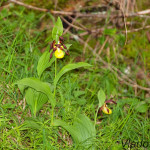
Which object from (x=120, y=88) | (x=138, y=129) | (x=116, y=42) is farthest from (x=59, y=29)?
(x=116, y=42)

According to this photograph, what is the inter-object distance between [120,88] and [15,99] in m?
1.32

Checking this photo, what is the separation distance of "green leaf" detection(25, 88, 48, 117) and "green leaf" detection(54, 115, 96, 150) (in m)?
0.22

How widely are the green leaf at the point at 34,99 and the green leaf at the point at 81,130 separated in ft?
0.74

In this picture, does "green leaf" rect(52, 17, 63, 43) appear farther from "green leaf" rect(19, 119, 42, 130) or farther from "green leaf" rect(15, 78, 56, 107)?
"green leaf" rect(19, 119, 42, 130)

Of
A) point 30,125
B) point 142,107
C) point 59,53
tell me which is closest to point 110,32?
point 142,107

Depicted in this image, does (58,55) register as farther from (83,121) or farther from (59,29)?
(83,121)

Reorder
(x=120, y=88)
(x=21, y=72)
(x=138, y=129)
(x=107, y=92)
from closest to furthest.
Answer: (x=138, y=129) < (x=21, y=72) < (x=107, y=92) < (x=120, y=88)

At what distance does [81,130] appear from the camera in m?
1.70

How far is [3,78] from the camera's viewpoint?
1882mm

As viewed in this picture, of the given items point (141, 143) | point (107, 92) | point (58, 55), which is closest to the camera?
point (58, 55)

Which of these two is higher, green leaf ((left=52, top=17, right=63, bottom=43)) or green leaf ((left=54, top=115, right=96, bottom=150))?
green leaf ((left=52, top=17, right=63, bottom=43))

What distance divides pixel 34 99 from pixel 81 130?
16.8 inches

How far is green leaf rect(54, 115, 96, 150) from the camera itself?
1618mm

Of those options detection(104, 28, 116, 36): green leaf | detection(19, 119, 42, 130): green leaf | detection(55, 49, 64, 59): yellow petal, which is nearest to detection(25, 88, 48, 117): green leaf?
detection(19, 119, 42, 130): green leaf
